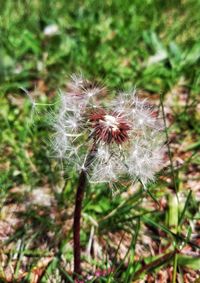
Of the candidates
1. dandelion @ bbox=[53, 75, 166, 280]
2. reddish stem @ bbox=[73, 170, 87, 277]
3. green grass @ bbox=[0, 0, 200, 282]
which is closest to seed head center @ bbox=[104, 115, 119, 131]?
dandelion @ bbox=[53, 75, 166, 280]

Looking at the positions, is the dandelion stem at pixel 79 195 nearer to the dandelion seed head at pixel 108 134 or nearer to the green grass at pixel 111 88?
the dandelion seed head at pixel 108 134

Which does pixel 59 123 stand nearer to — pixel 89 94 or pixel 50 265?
pixel 89 94

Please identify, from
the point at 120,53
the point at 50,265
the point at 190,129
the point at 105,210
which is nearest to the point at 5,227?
the point at 50,265

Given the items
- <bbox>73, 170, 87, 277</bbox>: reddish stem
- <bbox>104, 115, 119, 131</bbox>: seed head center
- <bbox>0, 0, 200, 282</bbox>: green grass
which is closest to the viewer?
<bbox>104, 115, 119, 131</bbox>: seed head center

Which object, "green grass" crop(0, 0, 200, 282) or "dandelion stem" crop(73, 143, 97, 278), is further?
"green grass" crop(0, 0, 200, 282)

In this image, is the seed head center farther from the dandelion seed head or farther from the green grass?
the green grass
